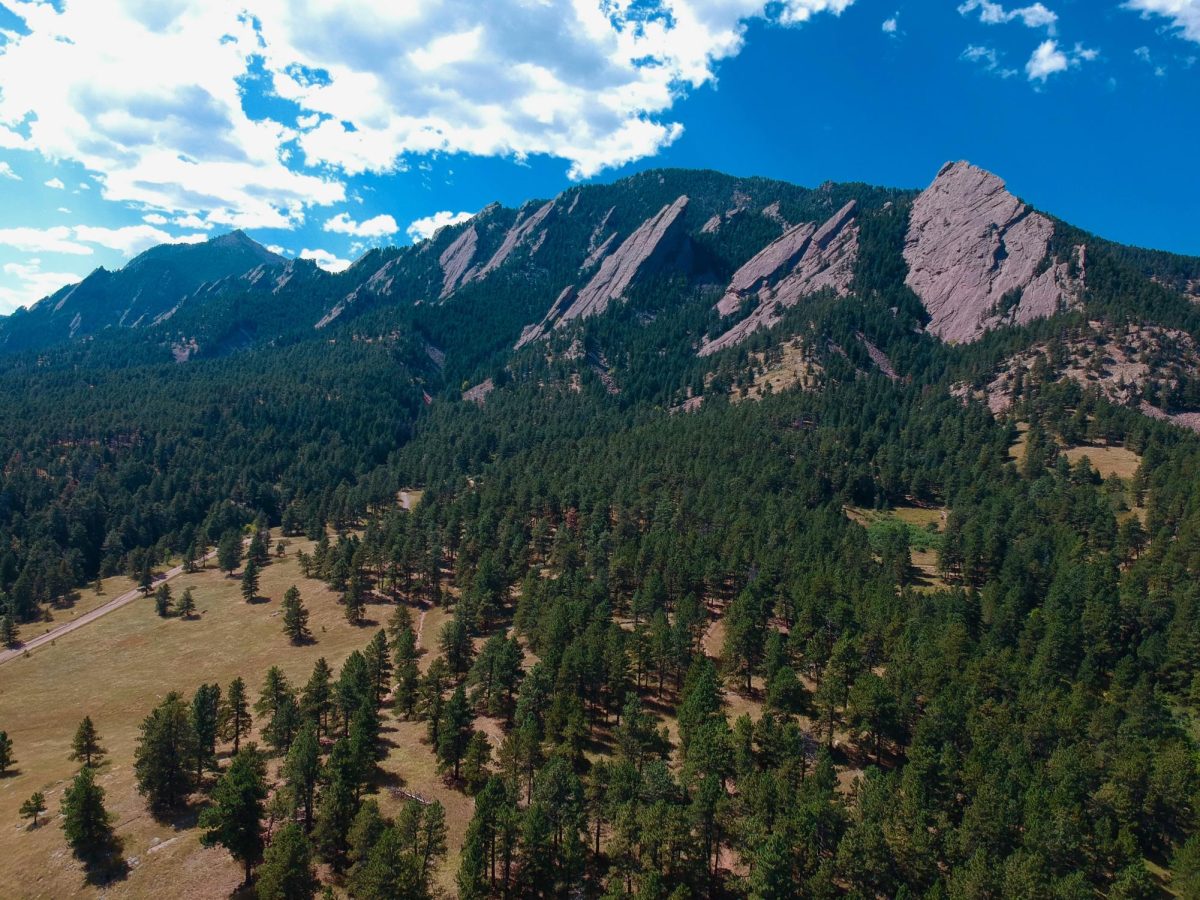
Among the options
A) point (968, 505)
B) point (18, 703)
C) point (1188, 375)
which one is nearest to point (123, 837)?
point (18, 703)

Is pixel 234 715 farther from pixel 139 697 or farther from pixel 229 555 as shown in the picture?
pixel 229 555

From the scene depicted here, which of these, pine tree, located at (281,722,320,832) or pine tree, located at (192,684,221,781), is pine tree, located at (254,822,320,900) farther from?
A: pine tree, located at (192,684,221,781)

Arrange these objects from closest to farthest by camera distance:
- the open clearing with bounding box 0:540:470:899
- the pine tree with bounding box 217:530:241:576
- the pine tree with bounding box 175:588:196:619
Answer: the open clearing with bounding box 0:540:470:899 → the pine tree with bounding box 175:588:196:619 → the pine tree with bounding box 217:530:241:576

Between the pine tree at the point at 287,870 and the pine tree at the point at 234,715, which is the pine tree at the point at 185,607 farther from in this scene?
the pine tree at the point at 287,870

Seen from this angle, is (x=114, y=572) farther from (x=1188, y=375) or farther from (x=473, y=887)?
(x=1188, y=375)

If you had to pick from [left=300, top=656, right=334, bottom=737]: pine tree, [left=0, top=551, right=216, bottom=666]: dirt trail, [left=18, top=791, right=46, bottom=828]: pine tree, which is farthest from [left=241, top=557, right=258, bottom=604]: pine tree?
[left=18, top=791, right=46, bottom=828]: pine tree
